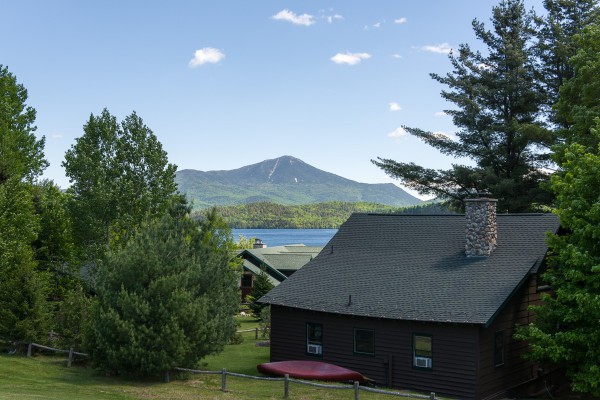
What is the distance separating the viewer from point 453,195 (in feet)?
153

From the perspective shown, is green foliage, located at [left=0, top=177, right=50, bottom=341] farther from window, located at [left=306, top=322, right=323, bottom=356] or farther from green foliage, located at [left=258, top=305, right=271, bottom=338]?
green foliage, located at [left=258, top=305, right=271, bottom=338]

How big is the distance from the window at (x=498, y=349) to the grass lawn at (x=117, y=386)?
191 inches

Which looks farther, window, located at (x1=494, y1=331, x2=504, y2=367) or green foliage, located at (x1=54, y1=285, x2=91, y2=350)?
green foliage, located at (x1=54, y1=285, x2=91, y2=350)

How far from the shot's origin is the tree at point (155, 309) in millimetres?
21703

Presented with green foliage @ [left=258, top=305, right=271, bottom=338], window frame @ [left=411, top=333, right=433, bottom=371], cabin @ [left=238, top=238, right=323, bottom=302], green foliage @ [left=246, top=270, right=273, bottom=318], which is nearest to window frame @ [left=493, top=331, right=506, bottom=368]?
window frame @ [left=411, top=333, right=433, bottom=371]

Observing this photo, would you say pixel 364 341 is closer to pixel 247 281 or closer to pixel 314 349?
pixel 314 349

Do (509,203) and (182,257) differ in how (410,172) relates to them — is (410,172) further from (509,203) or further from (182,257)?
(182,257)

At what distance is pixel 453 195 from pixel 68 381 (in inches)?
1255

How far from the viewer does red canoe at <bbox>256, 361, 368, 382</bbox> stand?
23.1 metres

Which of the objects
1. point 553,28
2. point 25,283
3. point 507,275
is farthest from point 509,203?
point 25,283

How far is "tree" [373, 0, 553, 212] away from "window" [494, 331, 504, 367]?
65.9 ft

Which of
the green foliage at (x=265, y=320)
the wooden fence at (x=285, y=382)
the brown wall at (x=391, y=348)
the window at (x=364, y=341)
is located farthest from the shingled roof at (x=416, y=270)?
the green foliage at (x=265, y=320)

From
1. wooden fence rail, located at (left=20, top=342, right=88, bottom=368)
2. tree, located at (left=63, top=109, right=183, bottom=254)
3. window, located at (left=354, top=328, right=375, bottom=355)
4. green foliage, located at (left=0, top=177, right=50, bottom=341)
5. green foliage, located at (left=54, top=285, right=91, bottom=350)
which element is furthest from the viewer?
tree, located at (left=63, top=109, right=183, bottom=254)

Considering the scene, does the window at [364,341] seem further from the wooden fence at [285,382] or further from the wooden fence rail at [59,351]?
the wooden fence rail at [59,351]
